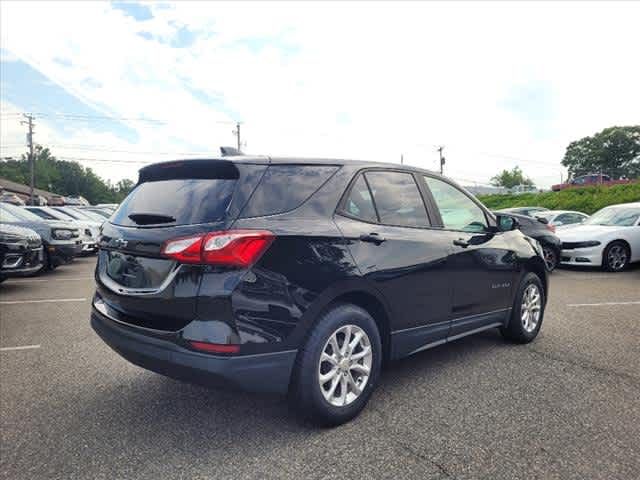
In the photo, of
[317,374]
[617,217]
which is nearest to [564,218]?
[617,217]

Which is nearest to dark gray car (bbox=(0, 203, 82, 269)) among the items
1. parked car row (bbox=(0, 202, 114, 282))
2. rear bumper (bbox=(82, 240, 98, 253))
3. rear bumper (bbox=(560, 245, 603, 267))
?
parked car row (bbox=(0, 202, 114, 282))

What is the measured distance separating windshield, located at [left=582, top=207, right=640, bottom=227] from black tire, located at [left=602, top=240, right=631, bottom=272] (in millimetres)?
615

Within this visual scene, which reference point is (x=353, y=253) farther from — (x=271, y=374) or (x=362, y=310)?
(x=271, y=374)

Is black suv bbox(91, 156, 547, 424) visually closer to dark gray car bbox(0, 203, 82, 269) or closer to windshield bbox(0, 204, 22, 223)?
dark gray car bbox(0, 203, 82, 269)

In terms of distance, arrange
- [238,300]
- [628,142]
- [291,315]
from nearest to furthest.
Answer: [238,300]
[291,315]
[628,142]

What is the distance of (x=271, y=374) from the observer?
253cm

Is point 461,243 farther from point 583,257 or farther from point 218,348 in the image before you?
point 583,257

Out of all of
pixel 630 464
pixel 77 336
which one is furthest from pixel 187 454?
pixel 77 336

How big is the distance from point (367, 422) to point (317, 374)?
56cm

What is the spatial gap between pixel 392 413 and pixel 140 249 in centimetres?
190

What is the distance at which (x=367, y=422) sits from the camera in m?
2.93

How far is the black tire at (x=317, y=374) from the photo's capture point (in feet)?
8.66

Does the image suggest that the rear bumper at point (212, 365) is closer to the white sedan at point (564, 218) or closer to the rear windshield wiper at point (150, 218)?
the rear windshield wiper at point (150, 218)

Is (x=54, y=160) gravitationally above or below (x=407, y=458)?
above
